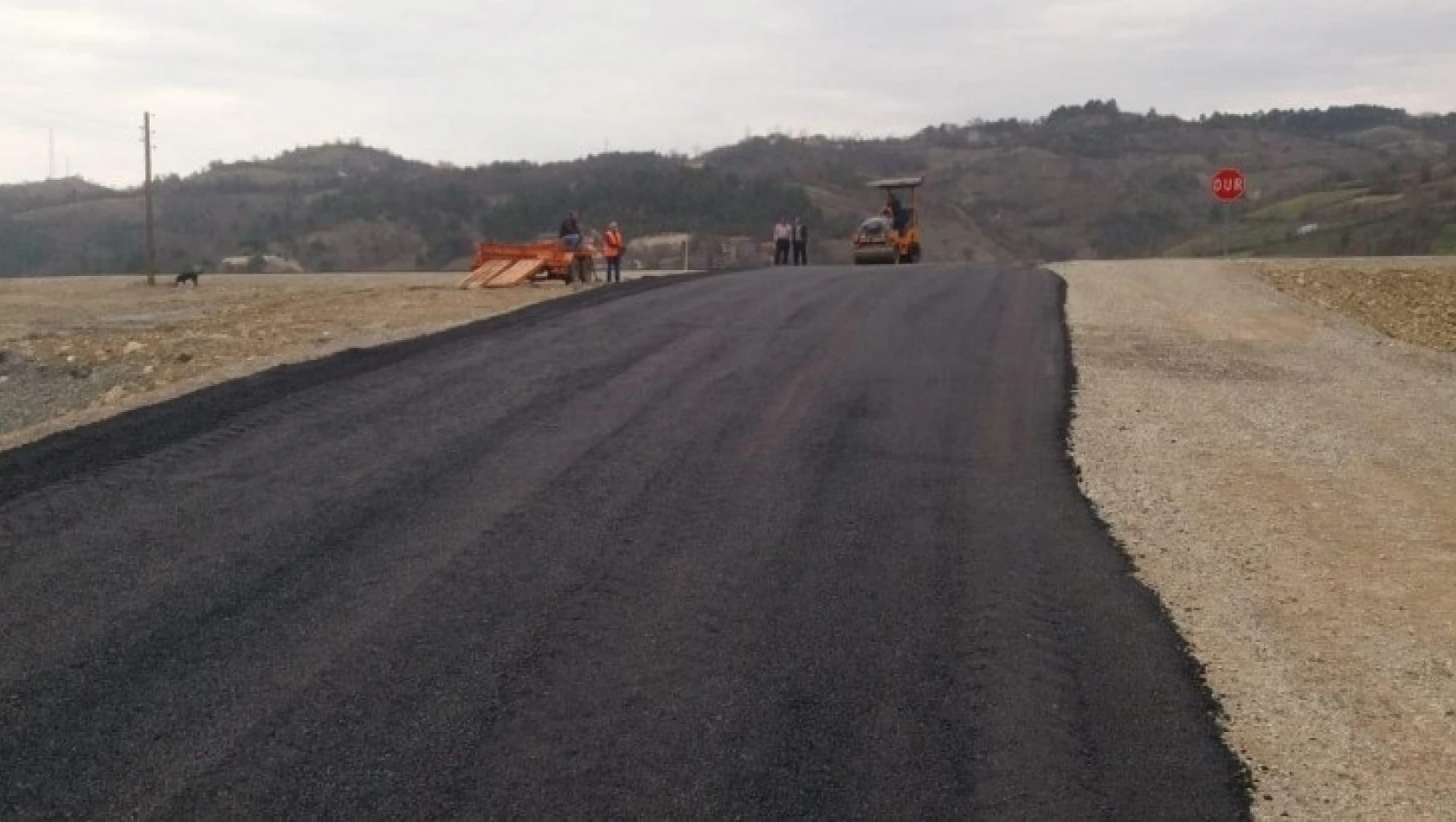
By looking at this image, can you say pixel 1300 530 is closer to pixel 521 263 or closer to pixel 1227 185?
pixel 521 263

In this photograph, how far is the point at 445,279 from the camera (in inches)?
1406

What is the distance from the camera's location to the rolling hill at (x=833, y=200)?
249 ft

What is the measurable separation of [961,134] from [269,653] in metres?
200

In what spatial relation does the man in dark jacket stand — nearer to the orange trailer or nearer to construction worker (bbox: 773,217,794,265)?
the orange trailer

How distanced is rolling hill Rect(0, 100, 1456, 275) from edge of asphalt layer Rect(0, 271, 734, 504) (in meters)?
38.8

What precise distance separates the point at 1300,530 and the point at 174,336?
19439 millimetres

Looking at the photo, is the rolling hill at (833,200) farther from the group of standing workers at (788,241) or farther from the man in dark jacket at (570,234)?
the man in dark jacket at (570,234)

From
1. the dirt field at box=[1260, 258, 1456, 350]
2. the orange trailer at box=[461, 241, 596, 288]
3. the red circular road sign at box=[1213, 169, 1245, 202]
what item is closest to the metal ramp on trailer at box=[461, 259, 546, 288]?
the orange trailer at box=[461, 241, 596, 288]

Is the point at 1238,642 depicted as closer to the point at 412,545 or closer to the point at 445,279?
the point at 412,545

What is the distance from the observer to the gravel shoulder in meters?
6.04

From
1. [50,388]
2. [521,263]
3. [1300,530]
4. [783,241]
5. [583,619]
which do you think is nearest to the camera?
[583,619]

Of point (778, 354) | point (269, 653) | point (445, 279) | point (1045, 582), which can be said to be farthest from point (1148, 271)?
point (269, 653)

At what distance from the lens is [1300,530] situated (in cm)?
956

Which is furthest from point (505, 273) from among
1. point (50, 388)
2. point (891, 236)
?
point (891, 236)
